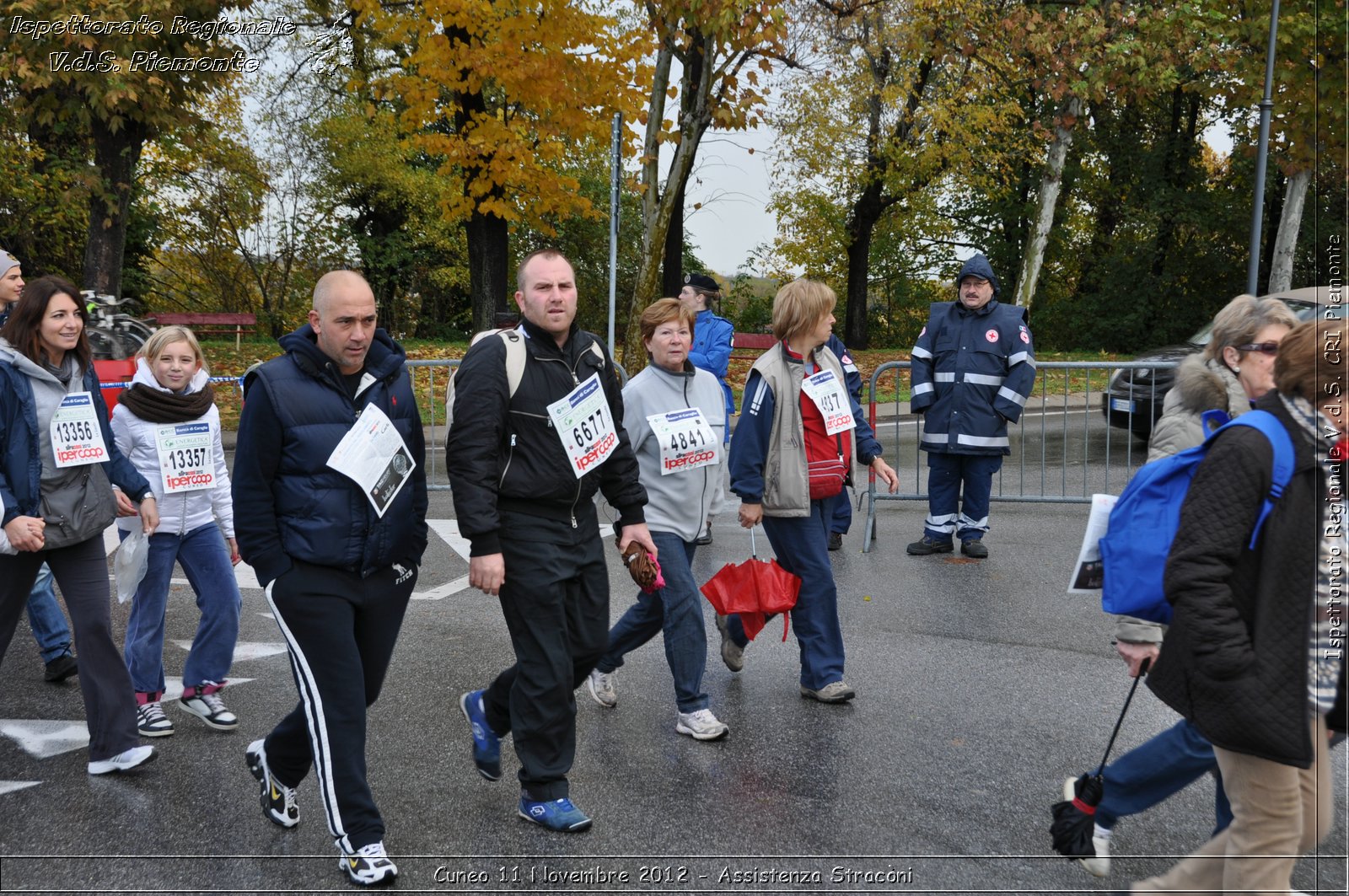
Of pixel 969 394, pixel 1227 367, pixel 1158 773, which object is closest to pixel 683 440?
pixel 1227 367

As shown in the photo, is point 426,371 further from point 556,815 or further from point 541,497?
point 556,815

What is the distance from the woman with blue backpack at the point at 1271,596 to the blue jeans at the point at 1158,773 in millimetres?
467

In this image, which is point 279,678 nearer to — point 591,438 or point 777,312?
point 591,438

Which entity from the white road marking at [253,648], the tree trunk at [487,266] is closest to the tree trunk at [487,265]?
the tree trunk at [487,266]

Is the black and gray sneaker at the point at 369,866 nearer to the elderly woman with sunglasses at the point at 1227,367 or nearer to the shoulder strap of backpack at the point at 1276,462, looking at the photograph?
the shoulder strap of backpack at the point at 1276,462

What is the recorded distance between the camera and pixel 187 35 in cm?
1484

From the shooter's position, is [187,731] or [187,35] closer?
[187,731]

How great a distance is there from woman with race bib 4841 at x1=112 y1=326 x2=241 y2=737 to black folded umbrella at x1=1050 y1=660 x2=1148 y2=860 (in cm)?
334

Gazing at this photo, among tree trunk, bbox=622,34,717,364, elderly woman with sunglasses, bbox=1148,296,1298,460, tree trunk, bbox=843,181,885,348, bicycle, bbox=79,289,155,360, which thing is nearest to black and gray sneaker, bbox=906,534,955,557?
elderly woman with sunglasses, bbox=1148,296,1298,460

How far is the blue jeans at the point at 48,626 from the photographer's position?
19.2 ft

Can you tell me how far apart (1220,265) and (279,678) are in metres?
27.6

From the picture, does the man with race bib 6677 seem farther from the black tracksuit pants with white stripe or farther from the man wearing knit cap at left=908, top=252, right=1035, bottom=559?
the man wearing knit cap at left=908, top=252, right=1035, bottom=559

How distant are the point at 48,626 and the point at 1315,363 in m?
5.48

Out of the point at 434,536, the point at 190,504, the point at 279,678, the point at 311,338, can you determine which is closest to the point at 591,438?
the point at 311,338
